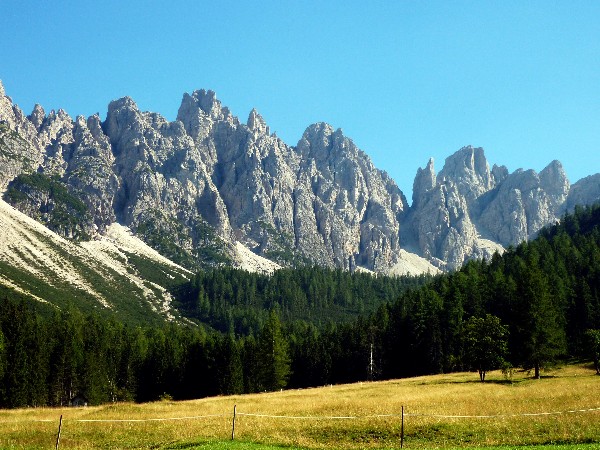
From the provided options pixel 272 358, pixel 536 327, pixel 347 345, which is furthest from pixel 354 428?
pixel 347 345

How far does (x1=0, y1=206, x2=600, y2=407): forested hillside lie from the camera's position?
2810 inches

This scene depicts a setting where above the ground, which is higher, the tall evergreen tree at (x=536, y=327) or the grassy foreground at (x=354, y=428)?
the tall evergreen tree at (x=536, y=327)

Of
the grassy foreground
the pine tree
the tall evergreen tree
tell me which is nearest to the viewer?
the grassy foreground

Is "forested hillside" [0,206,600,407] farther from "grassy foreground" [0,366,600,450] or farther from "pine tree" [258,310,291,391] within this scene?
"grassy foreground" [0,366,600,450]

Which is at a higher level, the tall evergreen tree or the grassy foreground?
the tall evergreen tree

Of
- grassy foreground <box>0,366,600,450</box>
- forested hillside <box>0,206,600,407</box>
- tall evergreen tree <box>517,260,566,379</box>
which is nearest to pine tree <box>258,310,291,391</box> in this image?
forested hillside <box>0,206,600,407</box>

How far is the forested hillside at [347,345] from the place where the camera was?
7138 cm

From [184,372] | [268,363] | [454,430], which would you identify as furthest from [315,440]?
[184,372]

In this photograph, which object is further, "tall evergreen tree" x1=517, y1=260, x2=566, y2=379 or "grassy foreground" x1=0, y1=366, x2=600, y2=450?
"tall evergreen tree" x1=517, y1=260, x2=566, y2=379

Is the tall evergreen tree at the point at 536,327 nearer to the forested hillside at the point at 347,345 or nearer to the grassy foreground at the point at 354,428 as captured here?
the forested hillside at the point at 347,345

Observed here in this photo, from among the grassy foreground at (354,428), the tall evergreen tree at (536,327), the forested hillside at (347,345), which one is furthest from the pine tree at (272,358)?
the grassy foreground at (354,428)

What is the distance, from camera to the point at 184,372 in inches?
4063

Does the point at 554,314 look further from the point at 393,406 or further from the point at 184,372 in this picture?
the point at 184,372

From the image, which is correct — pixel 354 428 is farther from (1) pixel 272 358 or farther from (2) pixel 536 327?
(1) pixel 272 358
